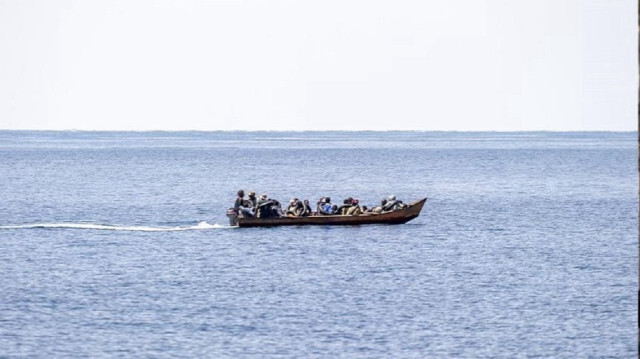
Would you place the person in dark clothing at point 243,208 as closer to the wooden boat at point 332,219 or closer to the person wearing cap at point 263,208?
the wooden boat at point 332,219

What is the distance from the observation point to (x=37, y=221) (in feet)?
292

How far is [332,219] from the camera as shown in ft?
249

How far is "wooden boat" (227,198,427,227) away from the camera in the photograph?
75500mm

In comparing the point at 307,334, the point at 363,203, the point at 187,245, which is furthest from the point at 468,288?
the point at 363,203

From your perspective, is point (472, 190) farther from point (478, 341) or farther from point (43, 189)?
point (478, 341)

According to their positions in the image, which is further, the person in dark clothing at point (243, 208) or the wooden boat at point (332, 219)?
the person in dark clothing at point (243, 208)

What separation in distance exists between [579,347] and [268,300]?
1369 cm

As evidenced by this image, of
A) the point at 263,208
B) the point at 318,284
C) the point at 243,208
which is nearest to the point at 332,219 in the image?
the point at 263,208

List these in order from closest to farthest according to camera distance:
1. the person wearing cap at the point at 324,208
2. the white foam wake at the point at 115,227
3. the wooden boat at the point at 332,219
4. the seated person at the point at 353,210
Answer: the wooden boat at the point at 332,219
the person wearing cap at the point at 324,208
the seated person at the point at 353,210
the white foam wake at the point at 115,227

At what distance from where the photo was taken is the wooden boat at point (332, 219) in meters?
75.5

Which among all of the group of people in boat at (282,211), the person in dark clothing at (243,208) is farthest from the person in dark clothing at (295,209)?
the person in dark clothing at (243,208)

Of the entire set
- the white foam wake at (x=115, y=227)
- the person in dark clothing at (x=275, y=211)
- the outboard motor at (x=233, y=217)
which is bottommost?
the white foam wake at (x=115, y=227)

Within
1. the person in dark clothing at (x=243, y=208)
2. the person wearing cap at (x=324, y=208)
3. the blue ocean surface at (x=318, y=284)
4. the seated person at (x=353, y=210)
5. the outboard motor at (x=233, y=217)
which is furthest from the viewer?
the outboard motor at (x=233, y=217)

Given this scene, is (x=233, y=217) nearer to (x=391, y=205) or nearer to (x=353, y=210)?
(x=353, y=210)
